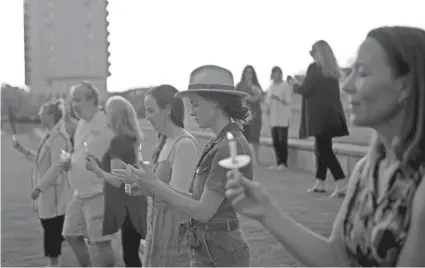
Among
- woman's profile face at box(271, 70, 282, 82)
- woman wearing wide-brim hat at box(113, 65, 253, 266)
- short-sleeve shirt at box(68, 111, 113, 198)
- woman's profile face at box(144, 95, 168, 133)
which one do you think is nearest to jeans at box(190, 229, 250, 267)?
woman wearing wide-brim hat at box(113, 65, 253, 266)

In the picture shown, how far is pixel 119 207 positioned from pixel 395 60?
118 inches

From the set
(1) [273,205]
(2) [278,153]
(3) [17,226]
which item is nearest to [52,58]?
(2) [278,153]

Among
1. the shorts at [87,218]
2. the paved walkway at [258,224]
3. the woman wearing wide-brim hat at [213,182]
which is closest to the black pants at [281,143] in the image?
the paved walkway at [258,224]

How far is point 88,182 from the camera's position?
442cm

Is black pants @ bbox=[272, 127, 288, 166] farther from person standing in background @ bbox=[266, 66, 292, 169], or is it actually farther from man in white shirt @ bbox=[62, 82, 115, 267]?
man in white shirt @ bbox=[62, 82, 115, 267]

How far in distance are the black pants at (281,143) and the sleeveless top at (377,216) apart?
30.9ft

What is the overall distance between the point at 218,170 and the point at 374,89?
106 cm

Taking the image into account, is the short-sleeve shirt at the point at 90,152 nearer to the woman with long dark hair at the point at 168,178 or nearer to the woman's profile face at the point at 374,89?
the woman with long dark hair at the point at 168,178

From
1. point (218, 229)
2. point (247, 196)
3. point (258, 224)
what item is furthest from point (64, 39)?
point (247, 196)

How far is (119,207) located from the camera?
412cm

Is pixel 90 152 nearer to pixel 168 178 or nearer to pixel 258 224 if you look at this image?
pixel 168 178

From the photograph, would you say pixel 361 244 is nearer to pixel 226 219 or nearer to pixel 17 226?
pixel 226 219

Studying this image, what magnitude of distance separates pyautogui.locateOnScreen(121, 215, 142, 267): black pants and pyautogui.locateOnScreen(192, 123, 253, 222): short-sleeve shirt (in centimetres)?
175

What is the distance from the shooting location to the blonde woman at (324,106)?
6.92 m
